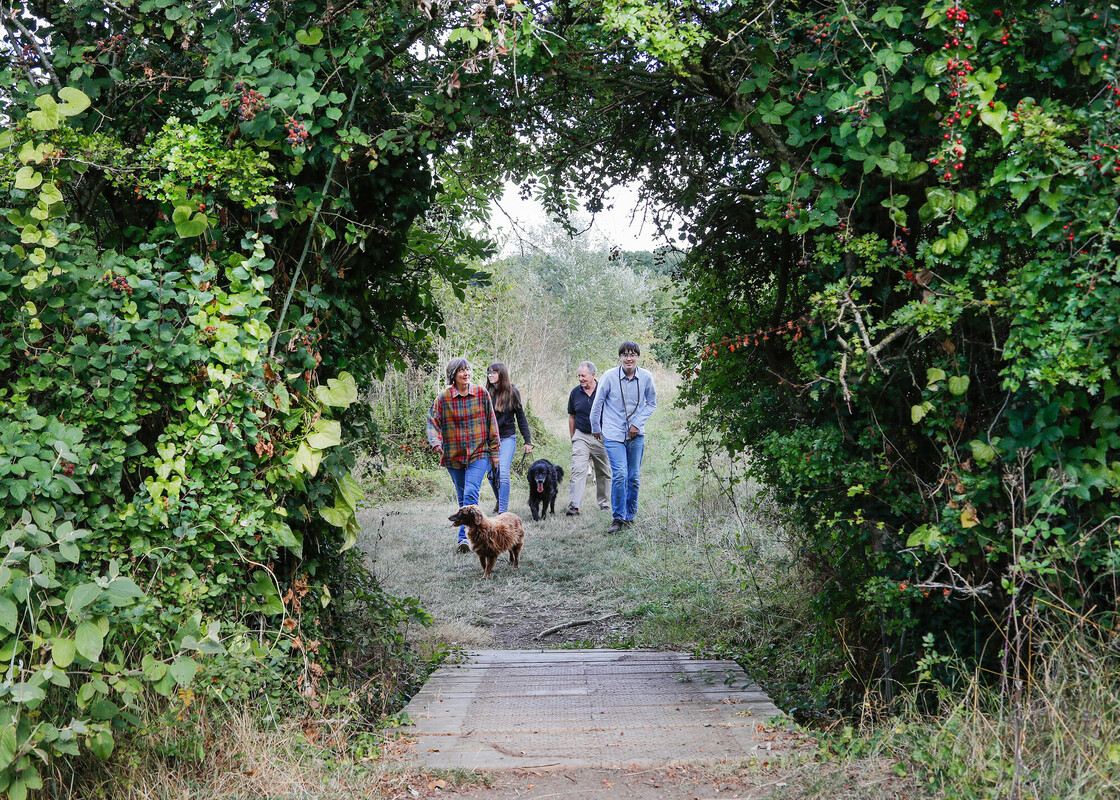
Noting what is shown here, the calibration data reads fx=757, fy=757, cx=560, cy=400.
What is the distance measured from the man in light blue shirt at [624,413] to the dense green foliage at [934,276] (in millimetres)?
4376

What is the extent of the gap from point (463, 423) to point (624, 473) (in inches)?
80.6

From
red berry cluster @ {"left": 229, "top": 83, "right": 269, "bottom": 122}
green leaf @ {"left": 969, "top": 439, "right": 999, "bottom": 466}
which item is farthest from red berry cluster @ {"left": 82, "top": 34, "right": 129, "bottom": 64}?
green leaf @ {"left": 969, "top": 439, "right": 999, "bottom": 466}

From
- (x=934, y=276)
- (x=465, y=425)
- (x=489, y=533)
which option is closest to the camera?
(x=934, y=276)

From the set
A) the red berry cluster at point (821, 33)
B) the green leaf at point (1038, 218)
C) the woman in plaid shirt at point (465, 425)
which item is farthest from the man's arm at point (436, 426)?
the green leaf at point (1038, 218)

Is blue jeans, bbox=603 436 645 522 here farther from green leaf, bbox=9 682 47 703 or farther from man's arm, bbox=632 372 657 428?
green leaf, bbox=9 682 47 703

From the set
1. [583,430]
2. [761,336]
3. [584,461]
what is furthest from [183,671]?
[584,461]

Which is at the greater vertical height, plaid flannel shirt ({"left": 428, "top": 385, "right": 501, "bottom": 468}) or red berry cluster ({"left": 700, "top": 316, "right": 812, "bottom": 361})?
red berry cluster ({"left": 700, "top": 316, "right": 812, "bottom": 361})

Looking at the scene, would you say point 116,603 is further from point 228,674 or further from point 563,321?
point 563,321

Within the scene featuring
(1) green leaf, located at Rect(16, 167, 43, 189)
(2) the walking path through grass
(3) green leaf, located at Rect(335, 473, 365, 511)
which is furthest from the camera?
(3) green leaf, located at Rect(335, 473, 365, 511)

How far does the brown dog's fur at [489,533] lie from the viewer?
6.59 meters

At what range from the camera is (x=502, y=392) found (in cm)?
838

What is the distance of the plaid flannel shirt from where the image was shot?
721 centimetres

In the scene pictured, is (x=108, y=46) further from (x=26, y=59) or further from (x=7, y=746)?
(x=7, y=746)

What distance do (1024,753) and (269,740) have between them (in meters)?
2.44
